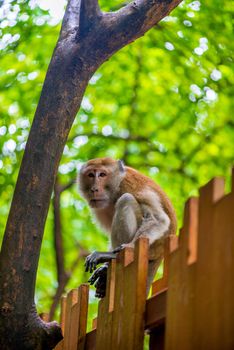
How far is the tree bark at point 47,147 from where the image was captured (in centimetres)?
479

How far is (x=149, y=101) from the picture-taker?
40.0 ft

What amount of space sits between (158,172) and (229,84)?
8.30 feet

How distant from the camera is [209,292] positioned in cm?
330

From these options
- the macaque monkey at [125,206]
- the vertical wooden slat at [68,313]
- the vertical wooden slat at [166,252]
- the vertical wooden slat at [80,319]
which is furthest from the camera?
the macaque monkey at [125,206]

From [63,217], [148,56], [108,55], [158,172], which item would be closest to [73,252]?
[63,217]

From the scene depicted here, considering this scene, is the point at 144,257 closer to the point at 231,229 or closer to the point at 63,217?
the point at 231,229

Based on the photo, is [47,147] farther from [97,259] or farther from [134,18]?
[97,259]

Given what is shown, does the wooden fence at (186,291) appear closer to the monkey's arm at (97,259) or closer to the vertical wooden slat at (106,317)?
the vertical wooden slat at (106,317)

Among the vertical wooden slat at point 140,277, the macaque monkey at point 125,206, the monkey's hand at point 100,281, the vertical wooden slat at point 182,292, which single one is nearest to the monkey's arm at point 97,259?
the macaque monkey at point 125,206

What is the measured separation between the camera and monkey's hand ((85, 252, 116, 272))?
6.06 meters

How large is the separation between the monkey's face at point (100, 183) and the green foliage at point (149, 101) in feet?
7.70

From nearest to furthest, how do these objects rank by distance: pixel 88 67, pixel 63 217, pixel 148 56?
1. pixel 88 67
2. pixel 148 56
3. pixel 63 217

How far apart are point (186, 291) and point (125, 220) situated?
11.0 feet

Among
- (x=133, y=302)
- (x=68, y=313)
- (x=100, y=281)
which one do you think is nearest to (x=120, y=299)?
(x=133, y=302)
